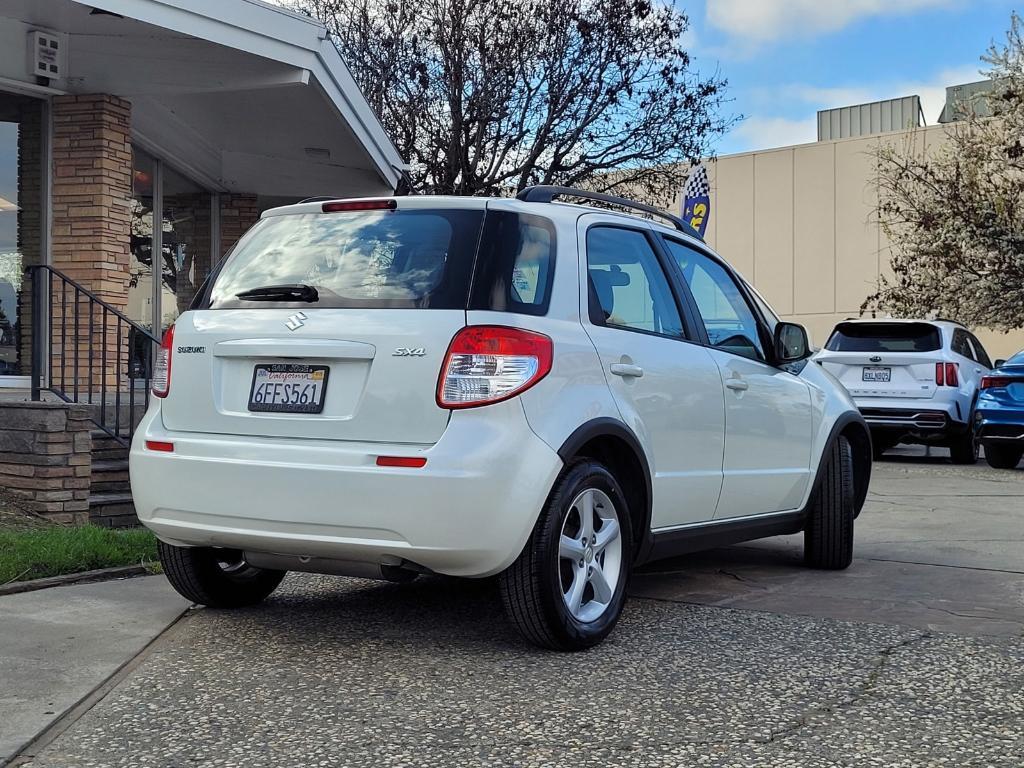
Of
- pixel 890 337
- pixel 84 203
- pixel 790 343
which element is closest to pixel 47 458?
pixel 84 203

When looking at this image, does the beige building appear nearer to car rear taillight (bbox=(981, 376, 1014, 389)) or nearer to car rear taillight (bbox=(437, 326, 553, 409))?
car rear taillight (bbox=(981, 376, 1014, 389))

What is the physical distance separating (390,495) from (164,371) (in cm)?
124

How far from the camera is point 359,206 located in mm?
4910

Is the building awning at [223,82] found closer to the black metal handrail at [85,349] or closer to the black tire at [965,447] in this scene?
the black metal handrail at [85,349]

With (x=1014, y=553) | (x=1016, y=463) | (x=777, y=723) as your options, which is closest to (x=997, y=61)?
(x=1016, y=463)

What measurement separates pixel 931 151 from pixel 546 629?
2852 cm

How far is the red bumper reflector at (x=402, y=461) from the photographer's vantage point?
13.9 ft

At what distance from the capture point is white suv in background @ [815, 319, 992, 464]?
14188 millimetres

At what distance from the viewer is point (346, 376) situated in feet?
14.5

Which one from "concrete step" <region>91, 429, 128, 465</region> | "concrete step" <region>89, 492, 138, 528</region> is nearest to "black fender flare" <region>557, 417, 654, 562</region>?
"concrete step" <region>89, 492, 138, 528</region>

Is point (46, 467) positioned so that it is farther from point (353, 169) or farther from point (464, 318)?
point (353, 169)

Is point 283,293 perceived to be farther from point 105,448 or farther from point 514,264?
point 105,448

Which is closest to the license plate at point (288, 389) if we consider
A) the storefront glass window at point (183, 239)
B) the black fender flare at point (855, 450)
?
the black fender flare at point (855, 450)

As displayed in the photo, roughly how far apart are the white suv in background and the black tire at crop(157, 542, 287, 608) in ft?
32.2
